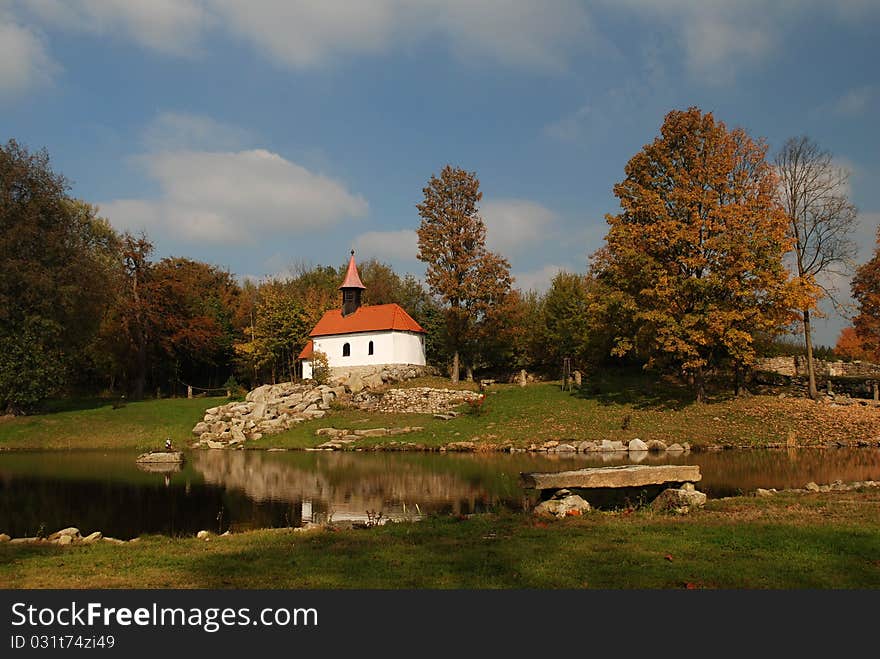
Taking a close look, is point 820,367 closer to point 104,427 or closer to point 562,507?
point 562,507

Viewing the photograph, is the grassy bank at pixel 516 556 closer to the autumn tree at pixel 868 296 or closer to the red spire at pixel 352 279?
the autumn tree at pixel 868 296

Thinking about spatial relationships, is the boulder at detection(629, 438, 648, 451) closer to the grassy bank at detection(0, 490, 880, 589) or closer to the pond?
the pond

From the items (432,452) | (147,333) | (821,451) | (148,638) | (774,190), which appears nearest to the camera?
(148,638)

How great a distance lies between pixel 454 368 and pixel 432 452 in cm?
1824

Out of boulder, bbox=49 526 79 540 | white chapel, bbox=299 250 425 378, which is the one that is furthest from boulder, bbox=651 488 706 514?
white chapel, bbox=299 250 425 378

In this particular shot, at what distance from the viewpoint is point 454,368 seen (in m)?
50.1

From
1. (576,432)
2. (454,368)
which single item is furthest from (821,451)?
(454,368)

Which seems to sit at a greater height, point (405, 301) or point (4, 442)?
point (405, 301)

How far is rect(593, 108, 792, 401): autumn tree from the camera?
34.1m

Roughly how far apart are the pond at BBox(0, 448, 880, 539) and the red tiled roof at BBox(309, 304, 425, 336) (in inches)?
777

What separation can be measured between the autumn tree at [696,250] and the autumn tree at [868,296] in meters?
10.8

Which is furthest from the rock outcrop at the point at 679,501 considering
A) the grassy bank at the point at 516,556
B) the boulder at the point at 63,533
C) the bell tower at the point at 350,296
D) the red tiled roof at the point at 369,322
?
the bell tower at the point at 350,296

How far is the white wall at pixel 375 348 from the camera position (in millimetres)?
50531

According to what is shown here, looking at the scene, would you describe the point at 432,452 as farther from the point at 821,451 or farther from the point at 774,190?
the point at 774,190
